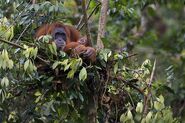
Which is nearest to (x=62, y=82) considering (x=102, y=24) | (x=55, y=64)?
(x=55, y=64)

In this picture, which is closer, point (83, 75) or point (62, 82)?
point (83, 75)

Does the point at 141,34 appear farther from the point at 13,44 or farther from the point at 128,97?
the point at 13,44

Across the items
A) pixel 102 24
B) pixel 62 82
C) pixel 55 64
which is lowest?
pixel 62 82

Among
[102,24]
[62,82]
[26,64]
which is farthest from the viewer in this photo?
[102,24]

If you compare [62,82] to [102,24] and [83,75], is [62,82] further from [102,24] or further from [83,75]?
[102,24]

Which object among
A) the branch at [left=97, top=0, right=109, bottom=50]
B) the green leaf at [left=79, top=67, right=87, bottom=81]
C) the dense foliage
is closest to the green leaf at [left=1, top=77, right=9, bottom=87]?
the dense foliage

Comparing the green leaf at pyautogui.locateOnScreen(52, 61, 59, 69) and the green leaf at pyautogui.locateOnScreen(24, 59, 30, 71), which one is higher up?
the green leaf at pyautogui.locateOnScreen(24, 59, 30, 71)

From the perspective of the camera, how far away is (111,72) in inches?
137

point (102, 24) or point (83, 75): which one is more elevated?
point (102, 24)

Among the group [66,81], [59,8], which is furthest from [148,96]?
[59,8]

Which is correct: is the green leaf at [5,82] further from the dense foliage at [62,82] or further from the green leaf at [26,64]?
the green leaf at [26,64]

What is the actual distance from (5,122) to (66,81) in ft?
3.47

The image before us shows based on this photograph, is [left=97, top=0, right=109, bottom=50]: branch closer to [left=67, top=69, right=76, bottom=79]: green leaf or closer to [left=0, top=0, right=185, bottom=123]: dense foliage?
[left=0, top=0, right=185, bottom=123]: dense foliage

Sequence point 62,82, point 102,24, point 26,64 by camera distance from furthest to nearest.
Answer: point 102,24, point 62,82, point 26,64
